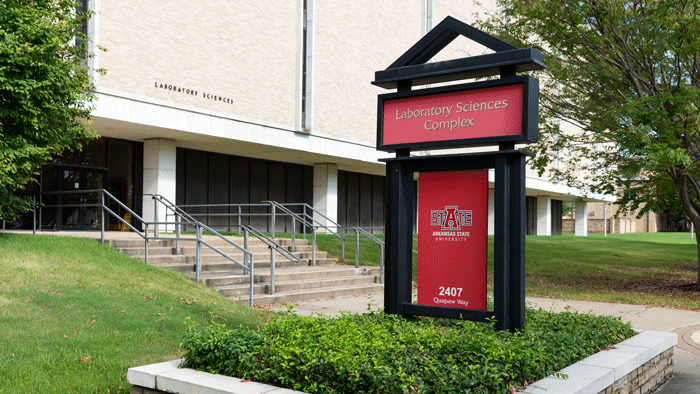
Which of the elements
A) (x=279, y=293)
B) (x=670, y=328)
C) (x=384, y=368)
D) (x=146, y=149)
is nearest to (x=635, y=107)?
(x=670, y=328)

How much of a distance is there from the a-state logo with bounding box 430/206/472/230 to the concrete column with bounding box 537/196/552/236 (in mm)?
47227

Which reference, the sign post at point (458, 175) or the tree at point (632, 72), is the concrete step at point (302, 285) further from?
the tree at point (632, 72)

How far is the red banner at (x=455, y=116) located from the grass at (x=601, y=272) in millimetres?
8947

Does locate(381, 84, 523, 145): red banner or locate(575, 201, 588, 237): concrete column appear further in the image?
locate(575, 201, 588, 237): concrete column

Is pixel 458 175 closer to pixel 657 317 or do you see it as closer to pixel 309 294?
pixel 309 294

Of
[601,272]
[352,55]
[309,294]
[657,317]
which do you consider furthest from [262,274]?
[352,55]

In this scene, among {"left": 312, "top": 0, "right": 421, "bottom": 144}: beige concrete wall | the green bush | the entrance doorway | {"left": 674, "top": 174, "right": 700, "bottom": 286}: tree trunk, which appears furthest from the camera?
{"left": 312, "top": 0, "right": 421, "bottom": 144}: beige concrete wall

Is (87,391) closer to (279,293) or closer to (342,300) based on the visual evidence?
(279,293)

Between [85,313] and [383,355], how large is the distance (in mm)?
4798

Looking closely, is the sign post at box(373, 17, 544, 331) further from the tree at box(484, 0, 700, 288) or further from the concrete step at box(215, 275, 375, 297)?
the tree at box(484, 0, 700, 288)

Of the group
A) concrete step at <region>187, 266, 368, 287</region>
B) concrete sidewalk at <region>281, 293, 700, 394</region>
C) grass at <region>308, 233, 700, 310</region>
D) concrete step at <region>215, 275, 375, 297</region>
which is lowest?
grass at <region>308, 233, 700, 310</region>

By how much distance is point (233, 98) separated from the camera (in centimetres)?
2136

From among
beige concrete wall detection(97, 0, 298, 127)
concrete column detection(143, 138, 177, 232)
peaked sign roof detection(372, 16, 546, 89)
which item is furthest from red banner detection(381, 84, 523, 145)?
concrete column detection(143, 138, 177, 232)

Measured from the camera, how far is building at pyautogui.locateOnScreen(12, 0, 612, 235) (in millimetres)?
18628
